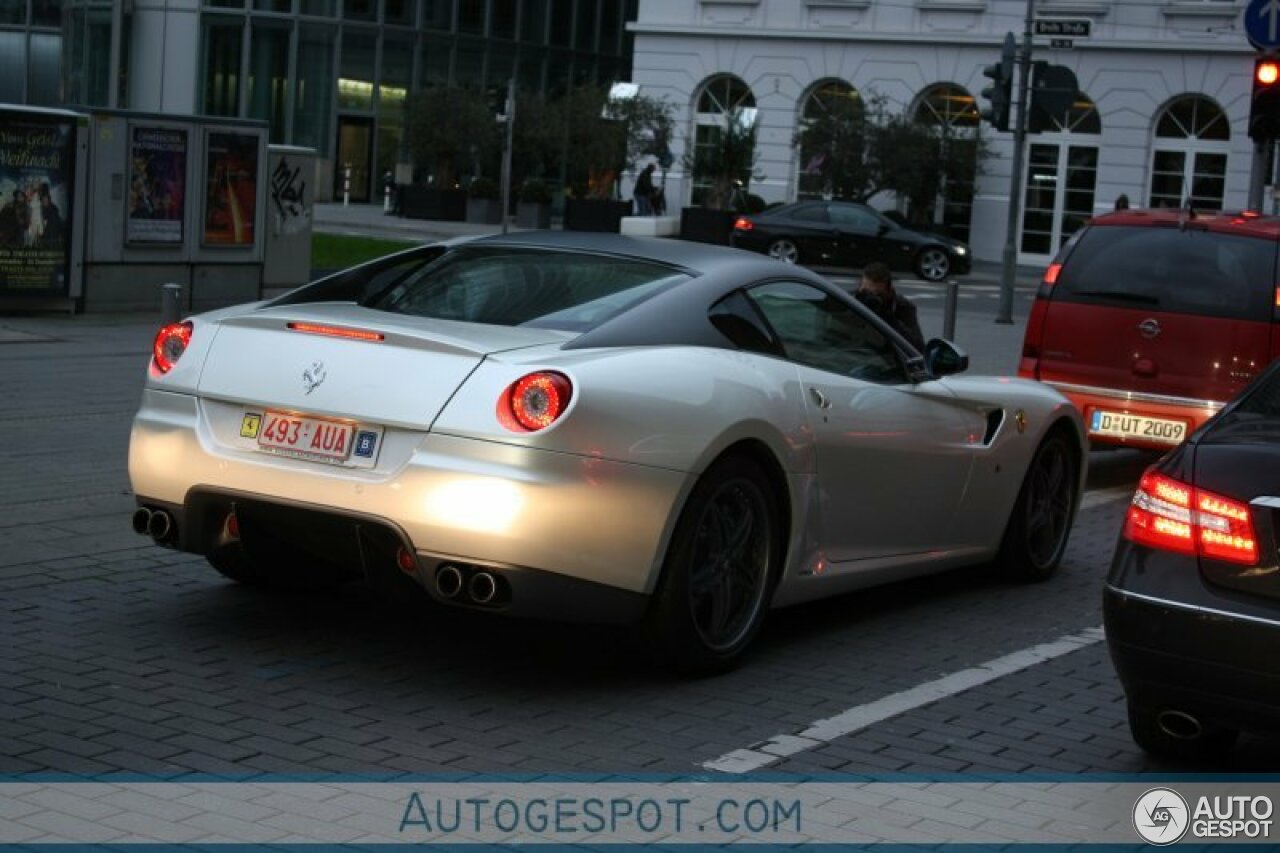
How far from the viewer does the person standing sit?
153ft

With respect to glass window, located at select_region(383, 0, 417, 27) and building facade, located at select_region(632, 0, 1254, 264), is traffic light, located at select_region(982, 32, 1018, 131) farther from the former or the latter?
glass window, located at select_region(383, 0, 417, 27)

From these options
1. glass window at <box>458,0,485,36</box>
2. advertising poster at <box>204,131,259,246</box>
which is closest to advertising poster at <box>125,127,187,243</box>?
advertising poster at <box>204,131,259,246</box>

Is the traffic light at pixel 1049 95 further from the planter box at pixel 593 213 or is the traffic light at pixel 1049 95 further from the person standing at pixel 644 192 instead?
the person standing at pixel 644 192

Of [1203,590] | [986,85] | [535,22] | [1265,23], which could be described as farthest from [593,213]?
[1203,590]

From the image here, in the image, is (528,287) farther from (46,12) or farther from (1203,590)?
(46,12)

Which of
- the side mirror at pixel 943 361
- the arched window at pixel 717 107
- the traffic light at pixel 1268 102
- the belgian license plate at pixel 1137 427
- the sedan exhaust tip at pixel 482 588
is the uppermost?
the arched window at pixel 717 107

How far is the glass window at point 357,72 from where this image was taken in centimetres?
5769

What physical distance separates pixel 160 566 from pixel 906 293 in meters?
26.6

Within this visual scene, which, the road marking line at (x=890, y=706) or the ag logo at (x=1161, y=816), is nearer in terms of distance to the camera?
the ag logo at (x=1161, y=816)

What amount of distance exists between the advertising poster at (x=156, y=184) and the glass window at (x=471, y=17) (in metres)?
42.3

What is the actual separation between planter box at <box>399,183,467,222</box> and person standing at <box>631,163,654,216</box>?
4003 mm

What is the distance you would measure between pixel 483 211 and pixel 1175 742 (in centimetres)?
4130

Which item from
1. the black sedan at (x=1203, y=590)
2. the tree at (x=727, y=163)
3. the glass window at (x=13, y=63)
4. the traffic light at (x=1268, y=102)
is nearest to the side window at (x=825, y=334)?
the black sedan at (x=1203, y=590)

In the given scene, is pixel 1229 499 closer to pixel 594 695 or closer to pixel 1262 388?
pixel 1262 388
